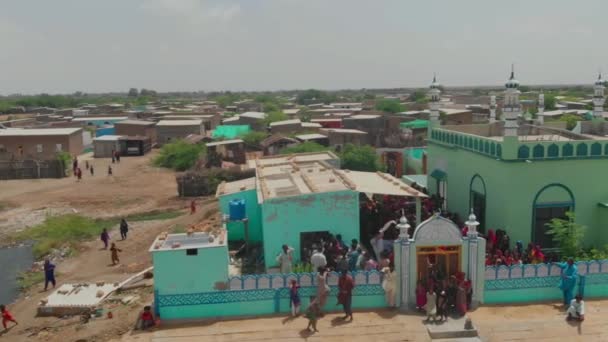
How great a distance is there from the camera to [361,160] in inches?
1182

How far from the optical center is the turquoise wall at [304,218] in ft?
43.1

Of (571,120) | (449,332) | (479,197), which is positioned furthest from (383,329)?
(571,120)

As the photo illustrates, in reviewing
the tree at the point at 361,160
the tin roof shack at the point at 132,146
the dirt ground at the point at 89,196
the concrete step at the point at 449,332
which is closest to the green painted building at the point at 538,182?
the concrete step at the point at 449,332

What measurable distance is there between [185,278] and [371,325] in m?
3.76

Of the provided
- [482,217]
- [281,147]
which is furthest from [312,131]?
[482,217]

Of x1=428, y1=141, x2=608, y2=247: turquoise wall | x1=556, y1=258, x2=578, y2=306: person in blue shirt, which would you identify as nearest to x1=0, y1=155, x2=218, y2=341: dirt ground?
x1=428, y1=141, x2=608, y2=247: turquoise wall

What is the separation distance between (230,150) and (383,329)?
27594 millimetres

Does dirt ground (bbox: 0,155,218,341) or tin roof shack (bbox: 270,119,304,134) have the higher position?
tin roof shack (bbox: 270,119,304,134)

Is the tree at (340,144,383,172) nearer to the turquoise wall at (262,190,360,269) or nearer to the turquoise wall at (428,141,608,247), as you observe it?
the turquoise wall at (428,141,608,247)

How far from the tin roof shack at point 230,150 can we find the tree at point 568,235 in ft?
82.6

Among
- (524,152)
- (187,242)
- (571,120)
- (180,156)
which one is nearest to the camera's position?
(187,242)

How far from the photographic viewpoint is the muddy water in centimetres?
1620

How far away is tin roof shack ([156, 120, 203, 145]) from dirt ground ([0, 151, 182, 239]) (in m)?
11.1

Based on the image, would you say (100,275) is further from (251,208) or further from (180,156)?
(180,156)
